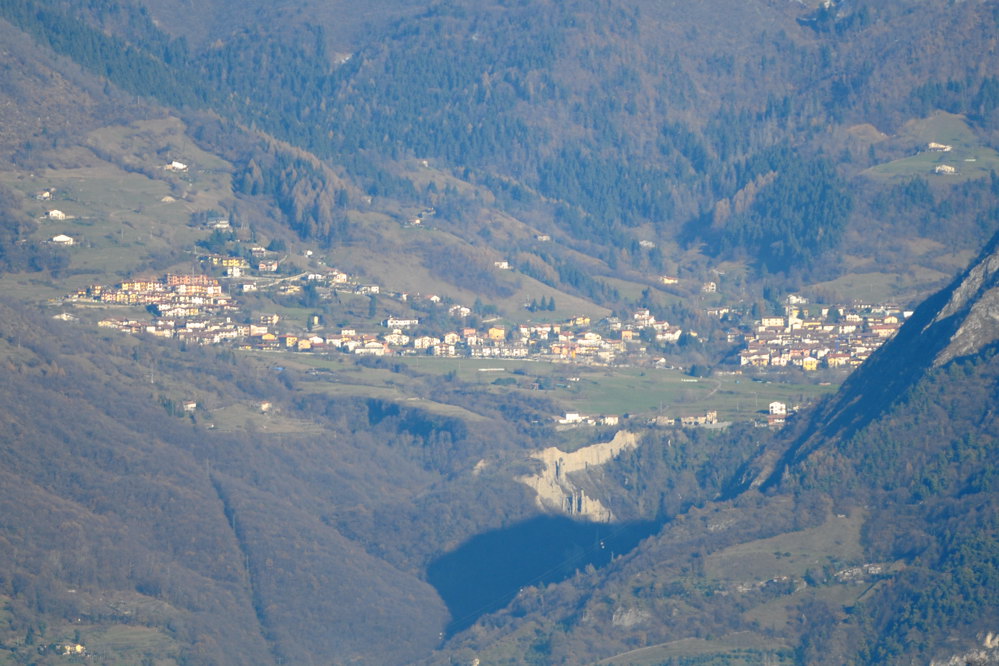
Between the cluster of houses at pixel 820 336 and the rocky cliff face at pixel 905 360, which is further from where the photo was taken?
the cluster of houses at pixel 820 336

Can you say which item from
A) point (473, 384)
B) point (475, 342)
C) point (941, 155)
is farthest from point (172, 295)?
point (941, 155)

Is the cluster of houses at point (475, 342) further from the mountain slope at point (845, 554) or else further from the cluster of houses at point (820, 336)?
the mountain slope at point (845, 554)

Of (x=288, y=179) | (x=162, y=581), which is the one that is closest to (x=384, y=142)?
(x=288, y=179)

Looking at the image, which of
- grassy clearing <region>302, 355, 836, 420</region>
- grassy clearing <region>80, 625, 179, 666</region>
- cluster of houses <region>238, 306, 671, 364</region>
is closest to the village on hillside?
cluster of houses <region>238, 306, 671, 364</region>

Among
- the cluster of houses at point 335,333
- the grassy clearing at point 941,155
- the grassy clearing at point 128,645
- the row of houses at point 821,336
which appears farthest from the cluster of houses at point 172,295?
the grassy clearing at point 941,155

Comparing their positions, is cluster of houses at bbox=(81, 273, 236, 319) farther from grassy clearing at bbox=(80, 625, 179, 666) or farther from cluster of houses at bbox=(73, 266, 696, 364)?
grassy clearing at bbox=(80, 625, 179, 666)

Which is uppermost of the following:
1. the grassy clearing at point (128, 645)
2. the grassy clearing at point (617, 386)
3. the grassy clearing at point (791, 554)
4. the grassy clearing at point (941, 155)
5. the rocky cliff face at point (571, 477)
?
the grassy clearing at point (791, 554)

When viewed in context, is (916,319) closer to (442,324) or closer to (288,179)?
(442,324)
